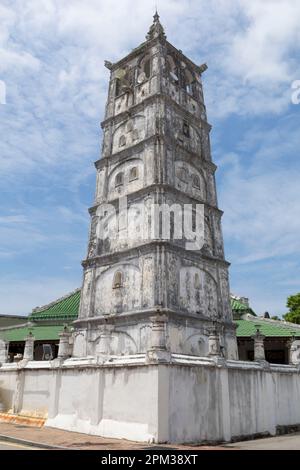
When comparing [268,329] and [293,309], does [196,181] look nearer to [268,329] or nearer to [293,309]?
[268,329]

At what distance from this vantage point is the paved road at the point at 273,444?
39.6 ft

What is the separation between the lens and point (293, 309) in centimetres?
3712

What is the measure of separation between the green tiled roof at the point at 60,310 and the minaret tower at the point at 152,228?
8076 millimetres

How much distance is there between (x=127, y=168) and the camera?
2425cm

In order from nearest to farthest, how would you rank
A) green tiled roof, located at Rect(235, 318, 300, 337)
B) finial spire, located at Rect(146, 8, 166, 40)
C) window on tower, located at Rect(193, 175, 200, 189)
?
green tiled roof, located at Rect(235, 318, 300, 337) → window on tower, located at Rect(193, 175, 200, 189) → finial spire, located at Rect(146, 8, 166, 40)

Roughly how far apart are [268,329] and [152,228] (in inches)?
405

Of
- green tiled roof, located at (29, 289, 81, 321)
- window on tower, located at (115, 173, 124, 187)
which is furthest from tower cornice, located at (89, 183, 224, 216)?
green tiled roof, located at (29, 289, 81, 321)

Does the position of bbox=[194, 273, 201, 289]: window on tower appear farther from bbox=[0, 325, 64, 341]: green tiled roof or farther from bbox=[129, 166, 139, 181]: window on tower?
bbox=[0, 325, 64, 341]: green tiled roof

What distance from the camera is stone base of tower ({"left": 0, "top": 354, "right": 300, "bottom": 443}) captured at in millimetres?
12117

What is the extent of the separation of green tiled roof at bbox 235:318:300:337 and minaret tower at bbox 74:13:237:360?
3160 mm

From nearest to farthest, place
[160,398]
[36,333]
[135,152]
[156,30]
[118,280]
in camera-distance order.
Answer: [160,398] → [118,280] → [135,152] → [36,333] → [156,30]

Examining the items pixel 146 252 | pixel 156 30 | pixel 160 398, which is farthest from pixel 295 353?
pixel 156 30
